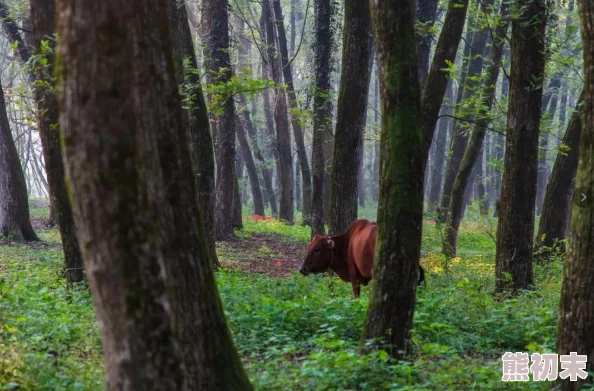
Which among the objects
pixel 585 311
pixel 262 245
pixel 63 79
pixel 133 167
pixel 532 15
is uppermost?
pixel 532 15

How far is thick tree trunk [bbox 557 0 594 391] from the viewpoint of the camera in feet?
18.4

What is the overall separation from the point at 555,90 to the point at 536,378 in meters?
40.8

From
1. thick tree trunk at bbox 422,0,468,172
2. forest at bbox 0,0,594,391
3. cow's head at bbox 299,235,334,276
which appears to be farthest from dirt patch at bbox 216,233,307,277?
thick tree trunk at bbox 422,0,468,172

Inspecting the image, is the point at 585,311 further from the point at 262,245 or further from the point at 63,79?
the point at 262,245

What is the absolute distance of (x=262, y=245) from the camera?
2217 centimetres

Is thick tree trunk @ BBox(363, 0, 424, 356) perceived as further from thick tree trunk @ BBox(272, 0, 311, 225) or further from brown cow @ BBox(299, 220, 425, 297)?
thick tree trunk @ BBox(272, 0, 311, 225)

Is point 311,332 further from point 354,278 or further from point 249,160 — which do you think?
point 249,160

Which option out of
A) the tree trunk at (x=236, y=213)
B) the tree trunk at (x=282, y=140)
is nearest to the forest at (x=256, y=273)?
the tree trunk at (x=236, y=213)

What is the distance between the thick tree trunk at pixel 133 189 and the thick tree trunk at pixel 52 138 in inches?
249

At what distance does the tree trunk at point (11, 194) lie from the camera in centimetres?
1978

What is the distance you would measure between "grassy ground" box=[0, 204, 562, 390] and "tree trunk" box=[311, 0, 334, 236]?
3154 mm

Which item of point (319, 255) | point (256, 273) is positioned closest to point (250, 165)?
point (256, 273)

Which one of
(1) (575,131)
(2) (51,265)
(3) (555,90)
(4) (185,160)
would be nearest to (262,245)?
(2) (51,265)

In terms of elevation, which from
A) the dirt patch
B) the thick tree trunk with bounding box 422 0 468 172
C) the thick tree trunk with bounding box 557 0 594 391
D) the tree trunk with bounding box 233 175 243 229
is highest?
the thick tree trunk with bounding box 422 0 468 172
